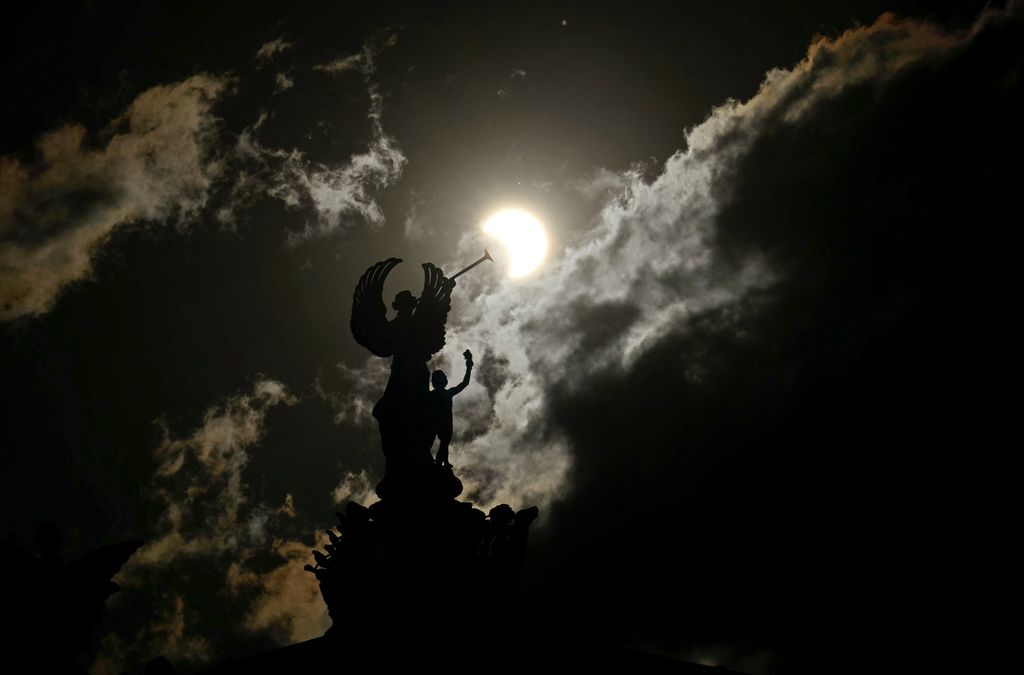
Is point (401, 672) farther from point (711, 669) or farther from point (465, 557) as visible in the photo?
point (711, 669)

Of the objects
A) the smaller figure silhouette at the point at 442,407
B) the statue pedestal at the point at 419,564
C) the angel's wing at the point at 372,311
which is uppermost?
the angel's wing at the point at 372,311

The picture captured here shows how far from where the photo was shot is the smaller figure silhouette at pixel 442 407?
13281 mm

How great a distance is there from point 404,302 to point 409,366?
4.65 feet

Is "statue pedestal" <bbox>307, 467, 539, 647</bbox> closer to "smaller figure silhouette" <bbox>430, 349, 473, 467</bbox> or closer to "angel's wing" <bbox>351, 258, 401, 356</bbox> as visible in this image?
"smaller figure silhouette" <bbox>430, 349, 473, 467</bbox>

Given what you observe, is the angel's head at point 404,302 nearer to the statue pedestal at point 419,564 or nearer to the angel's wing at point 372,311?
the angel's wing at point 372,311

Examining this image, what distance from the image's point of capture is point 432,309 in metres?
14.6

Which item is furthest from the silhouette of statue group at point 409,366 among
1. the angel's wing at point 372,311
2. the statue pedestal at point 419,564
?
the statue pedestal at point 419,564

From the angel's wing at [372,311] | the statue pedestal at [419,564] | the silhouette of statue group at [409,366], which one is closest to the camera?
the statue pedestal at [419,564]

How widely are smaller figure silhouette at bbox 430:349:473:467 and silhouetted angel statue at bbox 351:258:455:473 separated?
14 cm

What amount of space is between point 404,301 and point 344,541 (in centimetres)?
487

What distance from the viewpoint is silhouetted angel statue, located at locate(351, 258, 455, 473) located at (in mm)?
13195

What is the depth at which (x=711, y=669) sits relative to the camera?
10.5 meters

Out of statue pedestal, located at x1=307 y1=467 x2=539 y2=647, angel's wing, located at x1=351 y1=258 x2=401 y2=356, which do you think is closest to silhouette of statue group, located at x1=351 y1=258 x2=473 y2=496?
angel's wing, located at x1=351 y1=258 x2=401 y2=356

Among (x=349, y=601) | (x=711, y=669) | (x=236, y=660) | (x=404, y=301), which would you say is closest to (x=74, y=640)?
(x=236, y=660)
